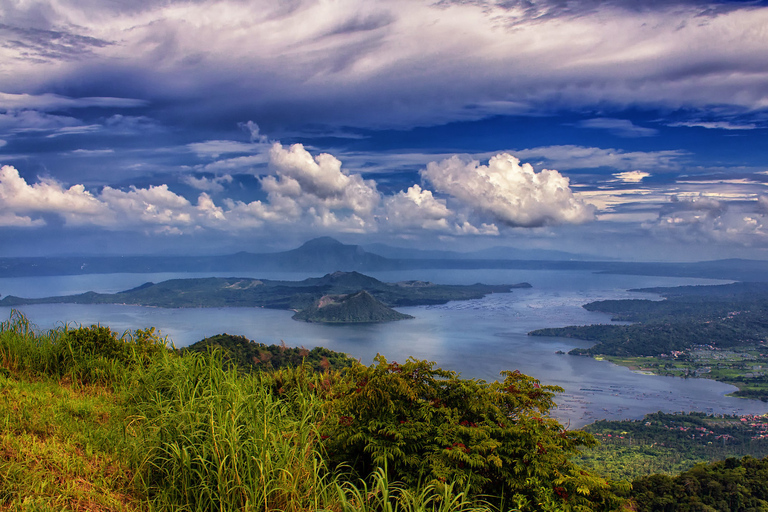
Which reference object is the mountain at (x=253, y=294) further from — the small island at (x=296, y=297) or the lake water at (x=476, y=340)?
the lake water at (x=476, y=340)

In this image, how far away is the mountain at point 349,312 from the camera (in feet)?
417

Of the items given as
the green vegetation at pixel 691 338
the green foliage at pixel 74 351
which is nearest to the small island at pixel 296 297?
the green vegetation at pixel 691 338

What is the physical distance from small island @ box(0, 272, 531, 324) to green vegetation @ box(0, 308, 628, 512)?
399 ft

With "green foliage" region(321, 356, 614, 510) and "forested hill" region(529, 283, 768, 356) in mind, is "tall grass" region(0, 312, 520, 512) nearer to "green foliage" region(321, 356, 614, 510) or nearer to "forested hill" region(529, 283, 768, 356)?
"green foliage" region(321, 356, 614, 510)

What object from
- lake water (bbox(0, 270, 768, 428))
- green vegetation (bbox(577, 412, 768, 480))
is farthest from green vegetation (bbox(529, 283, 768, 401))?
green vegetation (bbox(577, 412, 768, 480))

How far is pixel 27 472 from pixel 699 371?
104 m

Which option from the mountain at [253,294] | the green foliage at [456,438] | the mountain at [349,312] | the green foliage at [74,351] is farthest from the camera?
the mountain at [253,294]

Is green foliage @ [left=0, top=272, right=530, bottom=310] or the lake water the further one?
green foliage @ [left=0, top=272, right=530, bottom=310]

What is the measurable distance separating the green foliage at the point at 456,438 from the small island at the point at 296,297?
122129 millimetres

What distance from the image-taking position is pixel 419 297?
173375 millimetres

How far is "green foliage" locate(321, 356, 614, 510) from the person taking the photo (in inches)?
141

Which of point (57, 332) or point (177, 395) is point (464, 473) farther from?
point (57, 332)

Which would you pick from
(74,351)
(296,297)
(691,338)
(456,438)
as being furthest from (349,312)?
(456,438)

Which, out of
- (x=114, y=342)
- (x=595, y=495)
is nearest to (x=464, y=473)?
(x=595, y=495)
